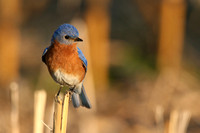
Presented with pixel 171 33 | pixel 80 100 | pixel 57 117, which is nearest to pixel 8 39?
pixel 171 33

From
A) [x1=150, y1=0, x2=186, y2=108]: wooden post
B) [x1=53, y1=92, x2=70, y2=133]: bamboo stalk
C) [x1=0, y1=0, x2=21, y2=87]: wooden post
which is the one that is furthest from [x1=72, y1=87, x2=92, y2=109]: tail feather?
[x1=0, y1=0, x2=21, y2=87]: wooden post

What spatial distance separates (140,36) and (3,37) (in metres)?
3.58

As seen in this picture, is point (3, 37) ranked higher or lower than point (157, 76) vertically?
higher

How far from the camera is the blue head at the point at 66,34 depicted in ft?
10.6

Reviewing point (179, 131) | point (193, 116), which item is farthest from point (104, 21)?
point (179, 131)

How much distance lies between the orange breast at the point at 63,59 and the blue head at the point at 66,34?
7 cm

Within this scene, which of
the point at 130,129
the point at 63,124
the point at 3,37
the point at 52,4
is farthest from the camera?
the point at 52,4

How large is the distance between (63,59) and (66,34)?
364mm

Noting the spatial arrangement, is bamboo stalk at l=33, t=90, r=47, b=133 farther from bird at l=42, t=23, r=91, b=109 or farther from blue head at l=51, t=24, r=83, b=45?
blue head at l=51, t=24, r=83, b=45

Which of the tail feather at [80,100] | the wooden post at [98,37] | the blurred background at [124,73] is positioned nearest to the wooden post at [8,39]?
the blurred background at [124,73]

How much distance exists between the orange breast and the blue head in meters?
0.07

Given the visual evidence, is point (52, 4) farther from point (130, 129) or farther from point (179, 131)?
point (179, 131)

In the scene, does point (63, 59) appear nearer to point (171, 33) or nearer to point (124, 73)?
point (171, 33)

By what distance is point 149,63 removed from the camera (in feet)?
28.5
